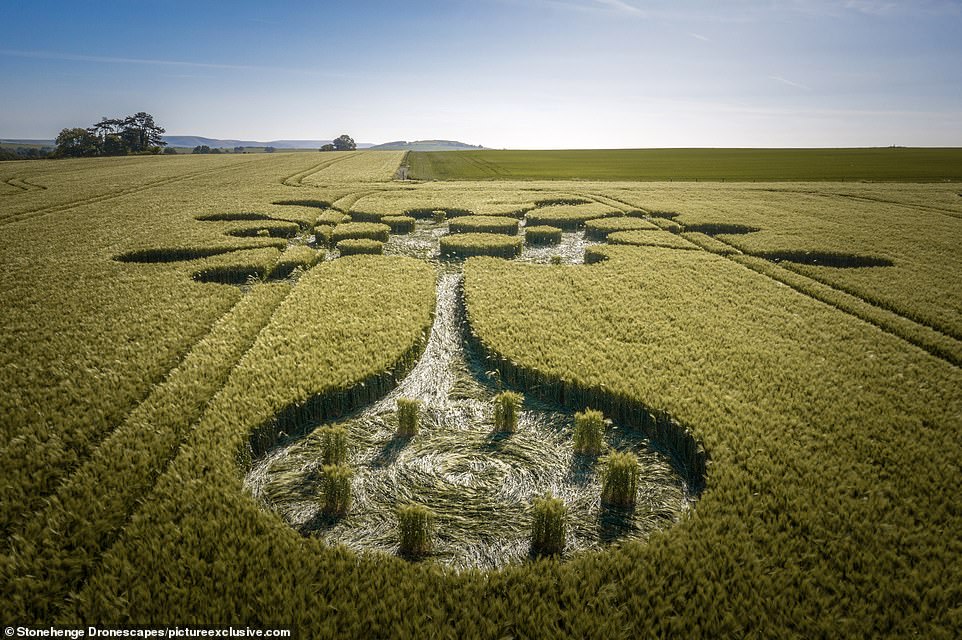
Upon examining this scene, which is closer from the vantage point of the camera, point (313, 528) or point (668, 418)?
point (313, 528)

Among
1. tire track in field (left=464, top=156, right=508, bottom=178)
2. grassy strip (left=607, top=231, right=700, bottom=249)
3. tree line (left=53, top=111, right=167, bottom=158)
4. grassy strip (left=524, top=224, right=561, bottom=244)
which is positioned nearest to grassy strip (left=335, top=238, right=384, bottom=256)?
grassy strip (left=524, top=224, right=561, bottom=244)

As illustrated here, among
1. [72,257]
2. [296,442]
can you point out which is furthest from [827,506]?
[72,257]

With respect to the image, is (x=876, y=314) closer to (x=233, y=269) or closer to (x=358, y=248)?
(x=358, y=248)

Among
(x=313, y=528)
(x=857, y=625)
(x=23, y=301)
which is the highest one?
(x=23, y=301)

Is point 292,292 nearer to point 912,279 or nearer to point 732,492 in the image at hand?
point 732,492

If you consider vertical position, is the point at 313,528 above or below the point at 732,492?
below

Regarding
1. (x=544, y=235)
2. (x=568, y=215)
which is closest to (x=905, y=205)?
(x=568, y=215)

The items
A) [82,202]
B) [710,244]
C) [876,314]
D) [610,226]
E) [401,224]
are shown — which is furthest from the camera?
[82,202]
